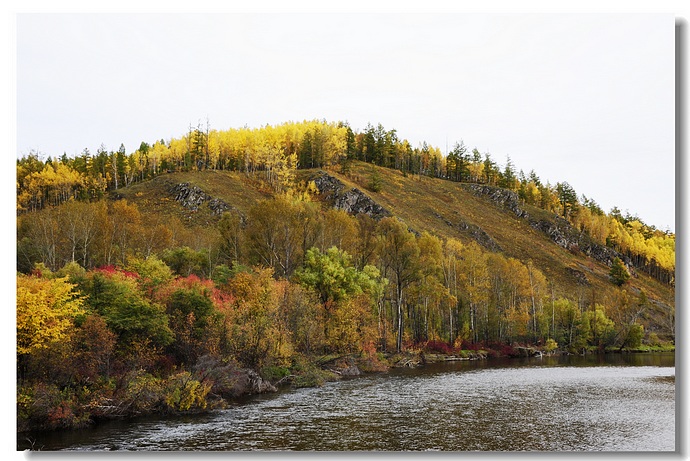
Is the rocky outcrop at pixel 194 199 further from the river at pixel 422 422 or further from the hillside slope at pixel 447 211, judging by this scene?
the river at pixel 422 422

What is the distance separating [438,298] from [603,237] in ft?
264

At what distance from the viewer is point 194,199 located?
336 feet

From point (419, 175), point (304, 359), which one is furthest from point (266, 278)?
point (419, 175)

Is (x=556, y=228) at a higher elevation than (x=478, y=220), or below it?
below

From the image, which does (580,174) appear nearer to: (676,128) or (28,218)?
(676,128)

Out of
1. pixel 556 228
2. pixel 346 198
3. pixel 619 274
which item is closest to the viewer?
pixel 619 274

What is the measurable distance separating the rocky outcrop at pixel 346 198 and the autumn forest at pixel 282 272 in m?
0.43

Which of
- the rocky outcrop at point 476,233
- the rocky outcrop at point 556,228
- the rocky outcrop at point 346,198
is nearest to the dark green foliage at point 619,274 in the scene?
the rocky outcrop at point 556,228

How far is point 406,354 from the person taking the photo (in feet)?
171

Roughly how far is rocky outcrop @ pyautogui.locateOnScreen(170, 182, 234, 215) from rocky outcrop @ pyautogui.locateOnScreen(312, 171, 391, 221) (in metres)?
24.4

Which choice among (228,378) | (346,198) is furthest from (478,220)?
(228,378)

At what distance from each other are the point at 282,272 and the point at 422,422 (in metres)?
34.1

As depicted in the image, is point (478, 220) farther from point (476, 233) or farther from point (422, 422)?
point (422, 422)

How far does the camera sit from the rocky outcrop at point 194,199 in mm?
99625
